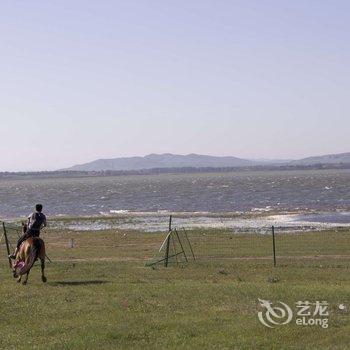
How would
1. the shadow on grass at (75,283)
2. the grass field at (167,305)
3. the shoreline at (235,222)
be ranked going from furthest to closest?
the shoreline at (235,222), the shadow on grass at (75,283), the grass field at (167,305)

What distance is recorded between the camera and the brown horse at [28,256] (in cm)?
1714

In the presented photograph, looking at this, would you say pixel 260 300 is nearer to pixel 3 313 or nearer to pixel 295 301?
pixel 295 301

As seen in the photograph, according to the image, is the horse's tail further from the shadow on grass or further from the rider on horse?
the shadow on grass

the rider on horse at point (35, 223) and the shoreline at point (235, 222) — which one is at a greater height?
the rider on horse at point (35, 223)

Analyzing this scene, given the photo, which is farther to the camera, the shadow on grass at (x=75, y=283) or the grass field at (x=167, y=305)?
the shadow on grass at (x=75, y=283)

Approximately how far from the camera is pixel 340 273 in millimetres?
19969

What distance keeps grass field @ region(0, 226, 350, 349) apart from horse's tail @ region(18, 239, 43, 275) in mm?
412

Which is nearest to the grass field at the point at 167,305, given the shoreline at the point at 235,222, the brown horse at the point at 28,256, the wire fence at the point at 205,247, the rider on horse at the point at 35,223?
the brown horse at the point at 28,256

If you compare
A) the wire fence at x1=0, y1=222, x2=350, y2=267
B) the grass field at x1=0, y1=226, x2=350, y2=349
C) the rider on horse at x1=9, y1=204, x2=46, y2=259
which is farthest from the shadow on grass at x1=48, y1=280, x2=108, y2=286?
the wire fence at x1=0, y1=222, x2=350, y2=267

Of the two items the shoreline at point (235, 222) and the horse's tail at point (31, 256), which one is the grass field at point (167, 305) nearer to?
the horse's tail at point (31, 256)

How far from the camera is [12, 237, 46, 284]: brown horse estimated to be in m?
17.1

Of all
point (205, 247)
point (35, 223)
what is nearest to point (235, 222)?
point (205, 247)

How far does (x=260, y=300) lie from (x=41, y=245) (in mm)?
6636

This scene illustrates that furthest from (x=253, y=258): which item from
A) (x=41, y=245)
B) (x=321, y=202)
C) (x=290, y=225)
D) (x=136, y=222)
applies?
(x=321, y=202)
